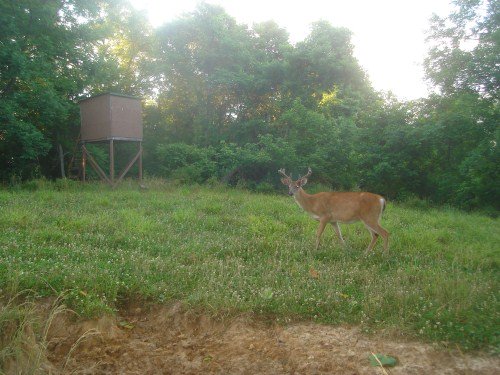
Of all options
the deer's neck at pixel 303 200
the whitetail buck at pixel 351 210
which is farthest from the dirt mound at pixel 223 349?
the deer's neck at pixel 303 200

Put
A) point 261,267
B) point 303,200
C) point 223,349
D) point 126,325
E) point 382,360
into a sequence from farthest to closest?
point 303,200, point 261,267, point 126,325, point 223,349, point 382,360

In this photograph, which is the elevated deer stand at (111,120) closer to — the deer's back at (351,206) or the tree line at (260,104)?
the tree line at (260,104)

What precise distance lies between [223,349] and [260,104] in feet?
64.7

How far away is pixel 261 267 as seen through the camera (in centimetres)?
600

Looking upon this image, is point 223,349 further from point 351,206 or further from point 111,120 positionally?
point 111,120

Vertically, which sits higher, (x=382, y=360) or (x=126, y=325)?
(x=382, y=360)

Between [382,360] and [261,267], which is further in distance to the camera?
[261,267]

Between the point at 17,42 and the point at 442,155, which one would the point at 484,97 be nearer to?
the point at 442,155

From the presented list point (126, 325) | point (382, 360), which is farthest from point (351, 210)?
point (126, 325)

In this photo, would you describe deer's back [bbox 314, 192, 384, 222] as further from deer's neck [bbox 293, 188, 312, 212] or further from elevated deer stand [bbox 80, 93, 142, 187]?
elevated deer stand [bbox 80, 93, 142, 187]

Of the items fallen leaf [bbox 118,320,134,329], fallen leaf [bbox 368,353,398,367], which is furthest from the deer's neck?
fallen leaf [bbox 368,353,398,367]

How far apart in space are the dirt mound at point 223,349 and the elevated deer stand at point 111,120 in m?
11.8

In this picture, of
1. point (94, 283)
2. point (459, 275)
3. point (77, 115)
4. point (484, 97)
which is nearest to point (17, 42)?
point (77, 115)

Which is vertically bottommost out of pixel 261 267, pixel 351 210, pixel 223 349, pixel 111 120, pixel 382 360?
pixel 223 349
